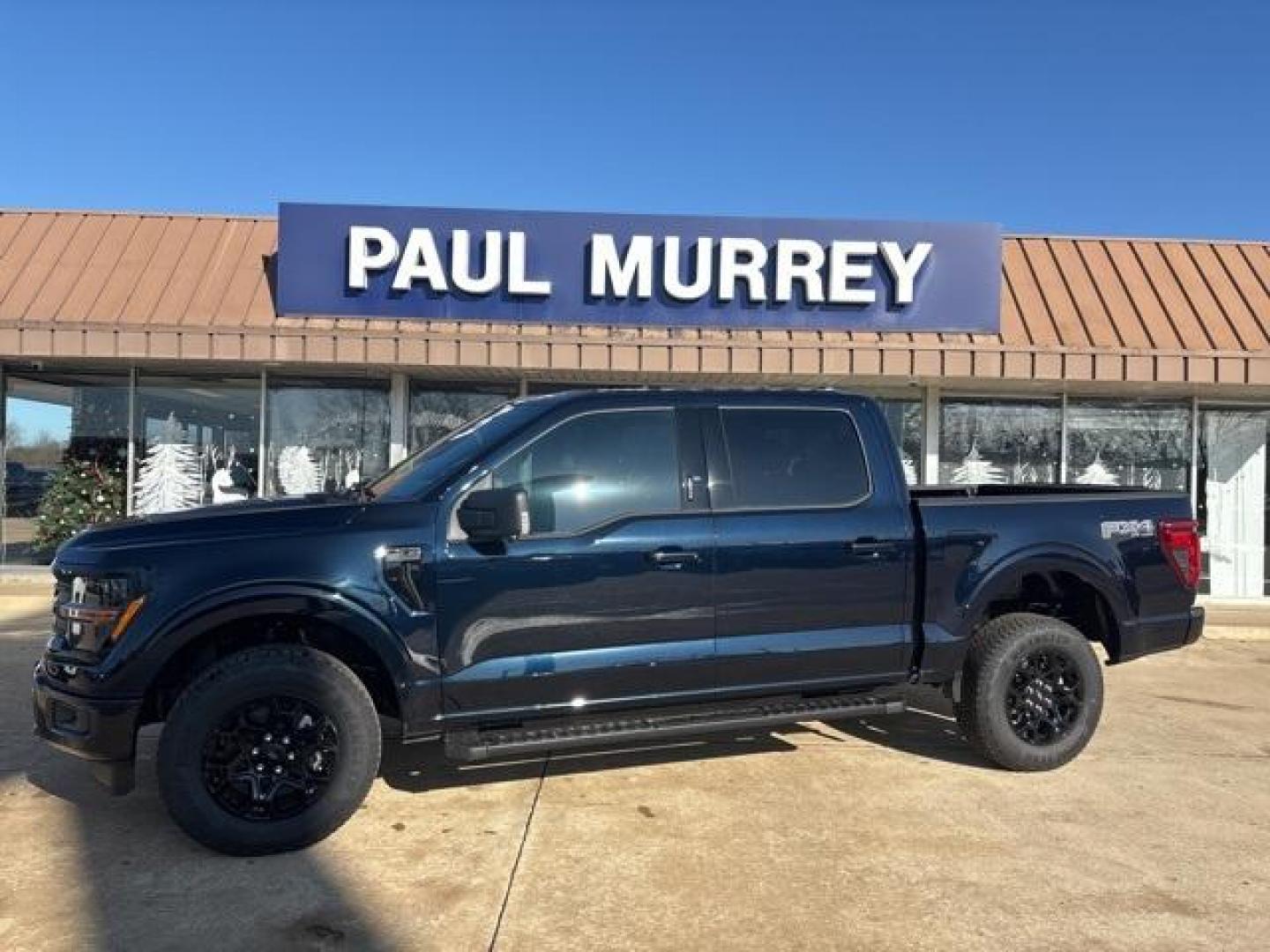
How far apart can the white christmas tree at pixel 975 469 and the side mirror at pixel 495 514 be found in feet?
28.8

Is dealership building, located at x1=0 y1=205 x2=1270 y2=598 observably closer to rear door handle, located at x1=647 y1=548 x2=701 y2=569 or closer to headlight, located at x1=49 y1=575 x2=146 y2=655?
rear door handle, located at x1=647 y1=548 x2=701 y2=569

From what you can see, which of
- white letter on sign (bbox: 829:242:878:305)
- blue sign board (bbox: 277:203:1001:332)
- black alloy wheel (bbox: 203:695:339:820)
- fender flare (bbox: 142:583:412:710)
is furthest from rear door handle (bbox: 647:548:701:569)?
white letter on sign (bbox: 829:242:878:305)

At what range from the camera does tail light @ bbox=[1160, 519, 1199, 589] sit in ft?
18.1

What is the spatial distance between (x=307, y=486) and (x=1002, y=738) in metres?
8.87

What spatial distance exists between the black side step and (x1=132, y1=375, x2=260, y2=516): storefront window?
8331 millimetres

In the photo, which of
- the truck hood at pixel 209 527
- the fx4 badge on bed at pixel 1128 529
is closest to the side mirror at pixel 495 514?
the truck hood at pixel 209 527

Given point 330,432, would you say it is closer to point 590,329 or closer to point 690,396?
point 590,329

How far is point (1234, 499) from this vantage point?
11.9 metres

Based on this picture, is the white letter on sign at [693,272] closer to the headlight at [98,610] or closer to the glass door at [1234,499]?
the glass door at [1234,499]

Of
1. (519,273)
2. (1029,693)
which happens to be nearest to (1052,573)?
(1029,693)

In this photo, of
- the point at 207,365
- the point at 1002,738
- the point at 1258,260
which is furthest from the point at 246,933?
the point at 1258,260

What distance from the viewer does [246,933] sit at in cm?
343

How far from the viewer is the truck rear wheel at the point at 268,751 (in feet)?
13.1

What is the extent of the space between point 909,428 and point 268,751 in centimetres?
931
